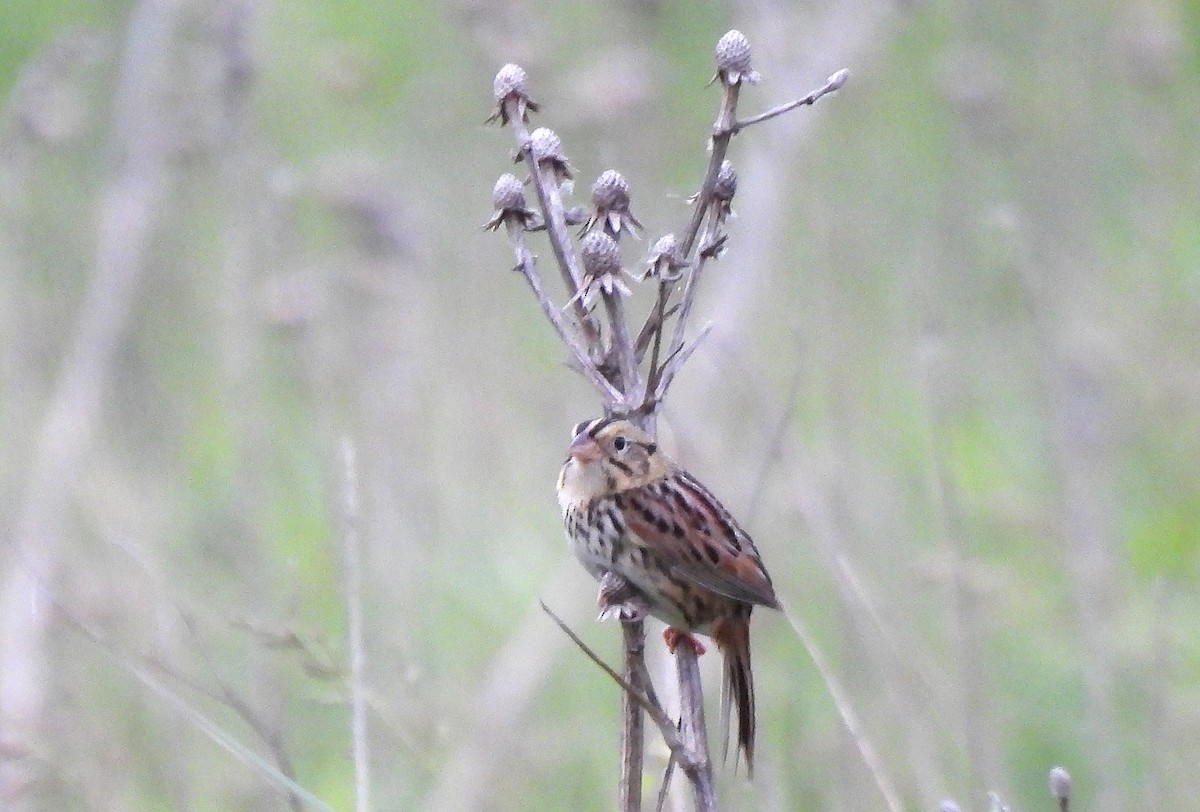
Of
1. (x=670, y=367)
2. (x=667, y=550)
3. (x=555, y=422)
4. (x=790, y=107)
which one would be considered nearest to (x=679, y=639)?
(x=667, y=550)

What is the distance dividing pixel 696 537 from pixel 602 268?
22.0 inches

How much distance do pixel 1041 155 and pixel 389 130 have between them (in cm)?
275

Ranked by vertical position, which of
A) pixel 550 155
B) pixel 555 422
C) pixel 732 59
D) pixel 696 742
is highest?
pixel 555 422

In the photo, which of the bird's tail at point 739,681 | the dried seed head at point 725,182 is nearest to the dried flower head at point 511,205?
the dried seed head at point 725,182

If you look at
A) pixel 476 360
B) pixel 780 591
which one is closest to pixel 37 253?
pixel 476 360

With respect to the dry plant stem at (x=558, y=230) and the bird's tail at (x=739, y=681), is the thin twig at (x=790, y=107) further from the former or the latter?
the bird's tail at (x=739, y=681)

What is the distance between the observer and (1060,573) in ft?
17.5

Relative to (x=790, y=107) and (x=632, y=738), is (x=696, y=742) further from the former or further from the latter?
(x=790, y=107)

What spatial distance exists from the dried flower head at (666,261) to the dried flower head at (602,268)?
4cm

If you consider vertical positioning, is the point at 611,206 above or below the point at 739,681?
above

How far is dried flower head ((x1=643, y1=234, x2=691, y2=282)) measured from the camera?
8.08 ft

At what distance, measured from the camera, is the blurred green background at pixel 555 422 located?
400cm

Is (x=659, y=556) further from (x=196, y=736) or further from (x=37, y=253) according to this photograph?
(x=37, y=253)

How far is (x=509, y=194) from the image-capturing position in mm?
2529
